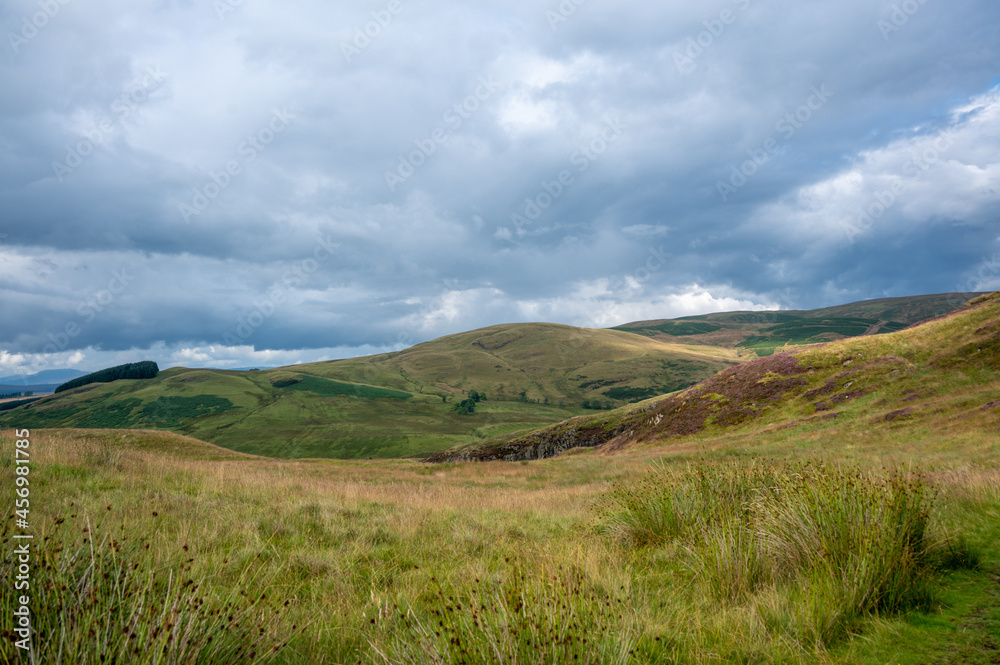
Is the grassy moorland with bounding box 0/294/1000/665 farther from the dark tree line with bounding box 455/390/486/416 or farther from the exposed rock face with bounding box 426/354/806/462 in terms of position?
the dark tree line with bounding box 455/390/486/416

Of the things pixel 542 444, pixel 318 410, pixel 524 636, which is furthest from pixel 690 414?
pixel 318 410

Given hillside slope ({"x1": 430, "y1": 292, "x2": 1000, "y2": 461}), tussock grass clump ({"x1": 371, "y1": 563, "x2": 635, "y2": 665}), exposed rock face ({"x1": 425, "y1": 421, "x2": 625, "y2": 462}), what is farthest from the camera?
exposed rock face ({"x1": 425, "y1": 421, "x2": 625, "y2": 462})

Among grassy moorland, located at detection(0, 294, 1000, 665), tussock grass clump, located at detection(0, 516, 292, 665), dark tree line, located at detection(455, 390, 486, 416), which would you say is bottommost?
dark tree line, located at detection(455, 390, 486, 416)

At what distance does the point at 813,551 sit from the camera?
4551 mm

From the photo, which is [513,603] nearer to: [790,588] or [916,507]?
[790,588]

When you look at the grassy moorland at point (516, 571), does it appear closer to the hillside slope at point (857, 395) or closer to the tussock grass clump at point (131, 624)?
the tussock grass clump at point (131, 624)

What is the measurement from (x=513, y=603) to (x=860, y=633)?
2768mm

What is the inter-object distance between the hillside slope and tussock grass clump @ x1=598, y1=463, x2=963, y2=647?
16748 mm

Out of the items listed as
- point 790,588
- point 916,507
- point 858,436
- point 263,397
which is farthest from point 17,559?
point 263,397

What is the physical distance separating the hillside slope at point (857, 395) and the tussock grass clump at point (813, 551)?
16.7 metres

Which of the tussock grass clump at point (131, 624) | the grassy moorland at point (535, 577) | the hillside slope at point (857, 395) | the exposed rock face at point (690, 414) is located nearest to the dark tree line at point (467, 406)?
the exposed rock face at point (690, 414)

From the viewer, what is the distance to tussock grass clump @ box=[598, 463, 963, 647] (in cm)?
366

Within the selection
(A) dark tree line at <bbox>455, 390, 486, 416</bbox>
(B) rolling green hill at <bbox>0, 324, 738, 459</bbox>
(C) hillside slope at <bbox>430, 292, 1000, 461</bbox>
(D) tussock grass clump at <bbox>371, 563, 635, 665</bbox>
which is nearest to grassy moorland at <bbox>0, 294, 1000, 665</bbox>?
(D) tussock grass clump at <bbox>371, 563, 635, 665</bbox>

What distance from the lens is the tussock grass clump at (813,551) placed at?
144 inches
